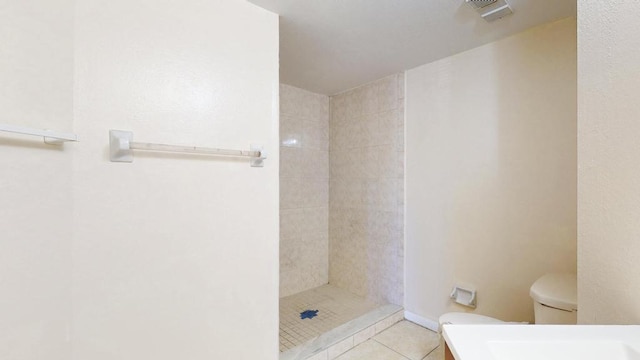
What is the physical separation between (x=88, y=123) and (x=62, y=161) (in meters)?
0.15

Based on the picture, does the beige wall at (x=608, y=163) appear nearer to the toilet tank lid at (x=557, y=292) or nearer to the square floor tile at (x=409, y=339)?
the toilet tank lid at (x=557, y=292)

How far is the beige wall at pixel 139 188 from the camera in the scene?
78 centimetres

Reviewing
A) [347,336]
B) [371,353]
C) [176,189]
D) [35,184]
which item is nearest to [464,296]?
[371,353]

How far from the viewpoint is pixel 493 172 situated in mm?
1749

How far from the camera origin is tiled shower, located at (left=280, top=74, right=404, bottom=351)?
7.55 feet

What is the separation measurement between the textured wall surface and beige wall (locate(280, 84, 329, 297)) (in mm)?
95

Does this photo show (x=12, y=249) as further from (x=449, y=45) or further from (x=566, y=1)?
(x=566, y=1)

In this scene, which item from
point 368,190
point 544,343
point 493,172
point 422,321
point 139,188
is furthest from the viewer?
point 368,190

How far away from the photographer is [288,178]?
2.62 m

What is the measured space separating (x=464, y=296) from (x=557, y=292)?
756 millimetres

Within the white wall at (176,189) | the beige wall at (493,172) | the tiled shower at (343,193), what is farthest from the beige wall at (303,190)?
the white wall at (176,189)

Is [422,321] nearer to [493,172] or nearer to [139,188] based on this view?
[493,172]

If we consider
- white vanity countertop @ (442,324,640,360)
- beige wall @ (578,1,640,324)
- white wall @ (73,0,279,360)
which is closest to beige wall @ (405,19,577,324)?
beige wall @ (578,1,640,324)

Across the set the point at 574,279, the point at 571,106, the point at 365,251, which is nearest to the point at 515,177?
the point at 571,106
